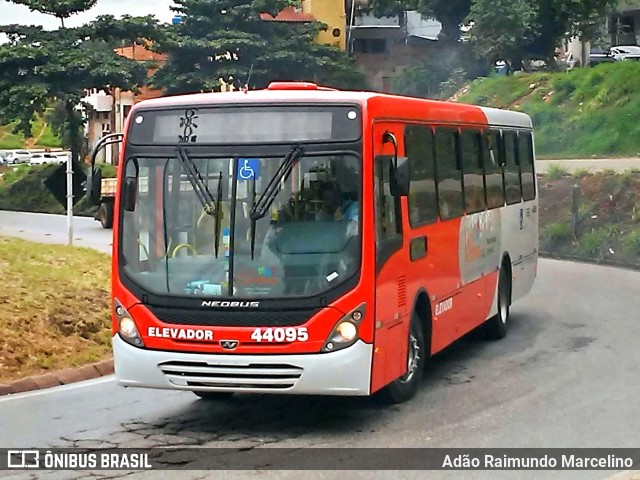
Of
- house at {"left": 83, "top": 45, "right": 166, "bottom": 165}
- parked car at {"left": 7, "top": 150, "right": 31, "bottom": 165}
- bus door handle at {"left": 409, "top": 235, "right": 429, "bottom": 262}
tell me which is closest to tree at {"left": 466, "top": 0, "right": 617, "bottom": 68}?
house at {"left": 83, "top": 45, "right": 166, "bottom": 165}

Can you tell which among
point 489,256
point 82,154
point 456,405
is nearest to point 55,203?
point 82,154

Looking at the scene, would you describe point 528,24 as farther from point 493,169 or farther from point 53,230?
point 493,169

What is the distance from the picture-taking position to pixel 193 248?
9.67 metres

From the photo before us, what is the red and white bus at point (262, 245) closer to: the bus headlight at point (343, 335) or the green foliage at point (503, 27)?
the bus headlight at point (343, 335)

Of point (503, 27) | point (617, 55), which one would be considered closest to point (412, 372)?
point (503, 27)

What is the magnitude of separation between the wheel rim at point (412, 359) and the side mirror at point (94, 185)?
3128 millimetres

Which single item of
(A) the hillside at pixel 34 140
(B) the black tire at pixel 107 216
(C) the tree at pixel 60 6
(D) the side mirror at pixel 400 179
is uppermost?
(C) the tree at pixel 60 6

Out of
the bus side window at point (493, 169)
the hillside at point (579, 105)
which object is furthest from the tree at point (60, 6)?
the bus side window at point (493, 169)

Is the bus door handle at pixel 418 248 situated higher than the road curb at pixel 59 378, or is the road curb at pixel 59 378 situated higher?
the bus door handle at pixel 418 248

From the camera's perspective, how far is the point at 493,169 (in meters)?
14.9

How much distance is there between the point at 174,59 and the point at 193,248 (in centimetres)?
4033

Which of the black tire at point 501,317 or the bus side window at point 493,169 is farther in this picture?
the black tire at point 501,317

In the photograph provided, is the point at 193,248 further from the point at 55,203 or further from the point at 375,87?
the point at 375,87

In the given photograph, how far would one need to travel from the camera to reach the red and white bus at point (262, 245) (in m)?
9.37
